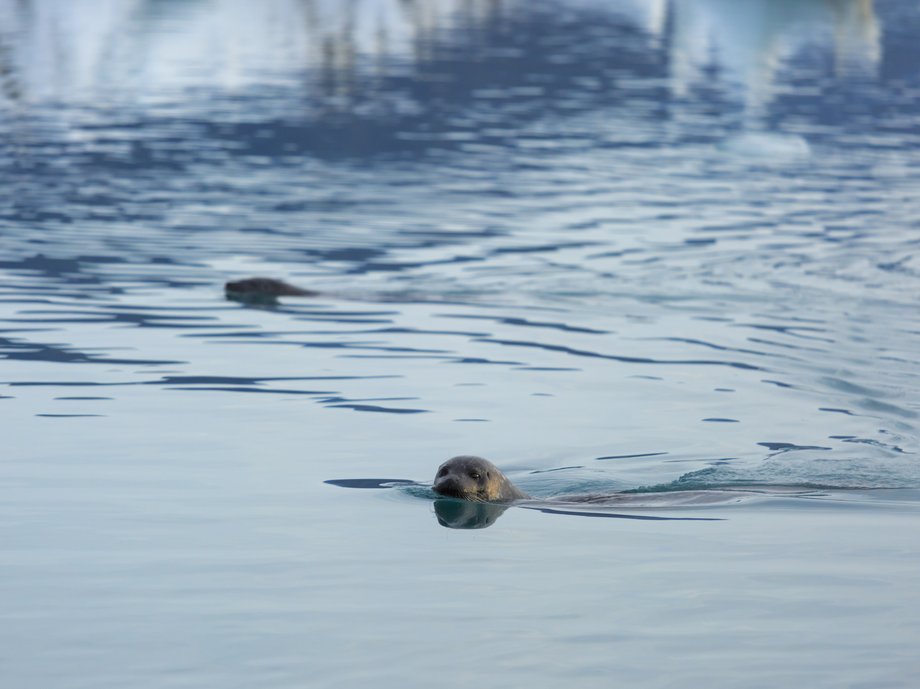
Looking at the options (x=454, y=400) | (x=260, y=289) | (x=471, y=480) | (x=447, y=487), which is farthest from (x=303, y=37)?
(x=471, y=480)

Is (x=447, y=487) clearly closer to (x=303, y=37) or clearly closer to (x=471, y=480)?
(x=471, y=480)

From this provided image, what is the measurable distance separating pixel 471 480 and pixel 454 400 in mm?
3462

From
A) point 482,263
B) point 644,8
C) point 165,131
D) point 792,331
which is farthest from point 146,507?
point 644,8

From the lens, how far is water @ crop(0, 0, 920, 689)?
8547mm

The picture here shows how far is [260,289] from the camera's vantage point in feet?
61.8

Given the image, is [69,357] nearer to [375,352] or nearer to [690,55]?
[375,352]

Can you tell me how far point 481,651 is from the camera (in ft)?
27.1

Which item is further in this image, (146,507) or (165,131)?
(165,131)

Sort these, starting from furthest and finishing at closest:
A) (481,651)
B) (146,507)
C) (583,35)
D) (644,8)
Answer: (644,8)
(583,35)
(146,507)
(481,651)

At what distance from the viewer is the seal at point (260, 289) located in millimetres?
18797

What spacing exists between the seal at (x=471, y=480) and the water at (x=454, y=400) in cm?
22

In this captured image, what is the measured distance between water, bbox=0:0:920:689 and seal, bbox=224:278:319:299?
0.31 m

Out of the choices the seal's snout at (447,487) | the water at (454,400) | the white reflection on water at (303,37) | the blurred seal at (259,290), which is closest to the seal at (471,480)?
the seal's snout at (447,487)

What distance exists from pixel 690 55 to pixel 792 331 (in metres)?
44.0
